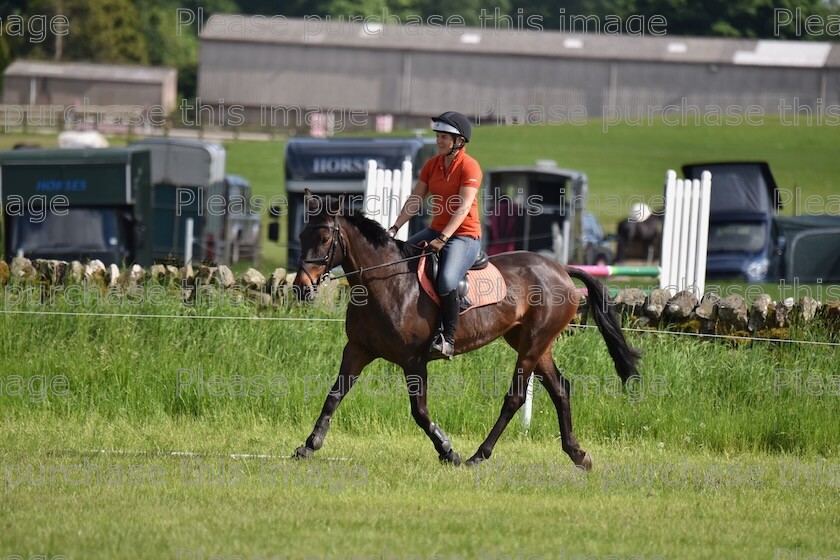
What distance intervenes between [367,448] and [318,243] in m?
2.35

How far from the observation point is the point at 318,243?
884cm

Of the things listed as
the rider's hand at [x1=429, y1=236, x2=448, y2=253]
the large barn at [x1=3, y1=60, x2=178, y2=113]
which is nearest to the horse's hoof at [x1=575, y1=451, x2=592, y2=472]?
the rider's hand at [x1=429, y1=236, x2=448, y2=253]

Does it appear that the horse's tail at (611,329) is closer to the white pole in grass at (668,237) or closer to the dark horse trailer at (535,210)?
the white pole in grass at (668,237)

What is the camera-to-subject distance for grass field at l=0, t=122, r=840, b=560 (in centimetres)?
696

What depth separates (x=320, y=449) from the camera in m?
10.1

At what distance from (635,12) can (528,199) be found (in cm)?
5655

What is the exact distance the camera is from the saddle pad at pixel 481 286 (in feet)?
30.9

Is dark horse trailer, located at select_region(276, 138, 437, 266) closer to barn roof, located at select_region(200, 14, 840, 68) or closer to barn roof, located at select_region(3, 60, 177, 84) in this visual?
barn roof, located at select_region(200, 14, 840, 68)

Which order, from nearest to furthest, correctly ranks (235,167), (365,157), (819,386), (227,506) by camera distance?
1. (227,506)
2. (819,386)
3. (365,157)
4. (235,167)

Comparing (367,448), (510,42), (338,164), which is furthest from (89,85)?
(367,448)

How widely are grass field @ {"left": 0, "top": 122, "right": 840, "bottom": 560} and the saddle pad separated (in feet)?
4.62

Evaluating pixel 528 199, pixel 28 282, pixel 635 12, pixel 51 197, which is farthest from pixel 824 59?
pixel 28 282

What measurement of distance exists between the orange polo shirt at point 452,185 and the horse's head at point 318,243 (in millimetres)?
874

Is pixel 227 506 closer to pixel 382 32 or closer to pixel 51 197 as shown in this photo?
pixel 51 197
